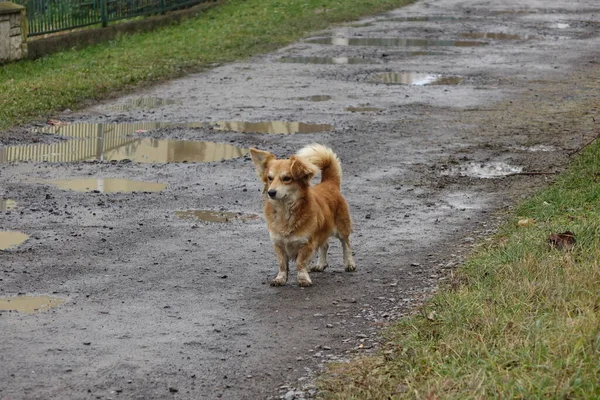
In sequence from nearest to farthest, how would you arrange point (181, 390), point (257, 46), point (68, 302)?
point (181, 390)
point (68, 302)
point (257, 46)

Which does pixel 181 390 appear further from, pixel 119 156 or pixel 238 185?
pixel 119 156

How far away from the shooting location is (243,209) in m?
10.2

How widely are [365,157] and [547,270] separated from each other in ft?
17.4

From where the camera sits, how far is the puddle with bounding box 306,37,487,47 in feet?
71.3

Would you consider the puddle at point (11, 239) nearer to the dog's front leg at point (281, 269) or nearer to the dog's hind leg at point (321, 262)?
the dog's front leg at point (281, 269)

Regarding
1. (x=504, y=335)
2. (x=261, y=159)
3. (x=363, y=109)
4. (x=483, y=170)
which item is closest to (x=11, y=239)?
(x=261, y=159)

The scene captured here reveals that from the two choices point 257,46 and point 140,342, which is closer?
point 140,342

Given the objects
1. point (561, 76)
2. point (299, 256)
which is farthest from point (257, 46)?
point (299, 256)

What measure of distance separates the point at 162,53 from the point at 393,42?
4754 mm

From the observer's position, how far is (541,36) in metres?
23.4

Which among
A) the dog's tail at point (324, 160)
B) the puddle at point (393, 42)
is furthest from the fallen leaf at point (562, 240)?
the puddle at point (393, 42)

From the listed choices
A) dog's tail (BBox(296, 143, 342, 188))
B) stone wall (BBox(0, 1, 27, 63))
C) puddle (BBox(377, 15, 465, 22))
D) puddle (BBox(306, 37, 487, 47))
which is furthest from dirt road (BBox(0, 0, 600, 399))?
puddle (BBox(377, 15, 465, 22))

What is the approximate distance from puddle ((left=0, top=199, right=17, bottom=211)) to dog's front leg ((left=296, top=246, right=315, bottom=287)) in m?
3.31

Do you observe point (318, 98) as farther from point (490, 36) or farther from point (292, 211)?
point (490, 36)
